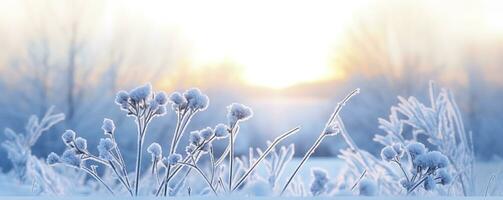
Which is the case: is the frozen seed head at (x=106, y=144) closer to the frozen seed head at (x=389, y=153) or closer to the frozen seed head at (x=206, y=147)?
the frozen seed head at (x=206, y=147)

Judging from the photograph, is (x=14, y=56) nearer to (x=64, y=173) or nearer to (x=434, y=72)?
(x=64, y=173)

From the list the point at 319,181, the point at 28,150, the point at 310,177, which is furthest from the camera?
the point at 28,150

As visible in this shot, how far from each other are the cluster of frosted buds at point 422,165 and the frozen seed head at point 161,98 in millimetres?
490

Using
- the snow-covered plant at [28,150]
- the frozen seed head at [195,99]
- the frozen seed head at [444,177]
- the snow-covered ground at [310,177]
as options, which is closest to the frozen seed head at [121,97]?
the frozen seed head at [195,99]

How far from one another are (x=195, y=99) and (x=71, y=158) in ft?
1.00

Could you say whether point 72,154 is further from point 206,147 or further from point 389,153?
point 389,153

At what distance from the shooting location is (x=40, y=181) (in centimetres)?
157

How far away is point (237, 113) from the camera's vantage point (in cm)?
113

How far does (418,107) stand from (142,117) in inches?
31.7

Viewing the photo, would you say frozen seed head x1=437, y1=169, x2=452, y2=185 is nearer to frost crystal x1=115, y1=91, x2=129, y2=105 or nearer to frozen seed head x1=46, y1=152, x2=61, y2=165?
frost crystal x1=115, y1=91, x2=129, y2=105

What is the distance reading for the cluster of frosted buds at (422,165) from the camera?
1.11m

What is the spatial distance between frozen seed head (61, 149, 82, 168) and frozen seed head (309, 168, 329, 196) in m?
0.55

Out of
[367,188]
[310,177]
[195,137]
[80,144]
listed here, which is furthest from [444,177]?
[80,144]

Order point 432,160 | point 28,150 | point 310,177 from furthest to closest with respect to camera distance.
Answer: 1. point 28,150
2. point 310,177
3. point 432,160
